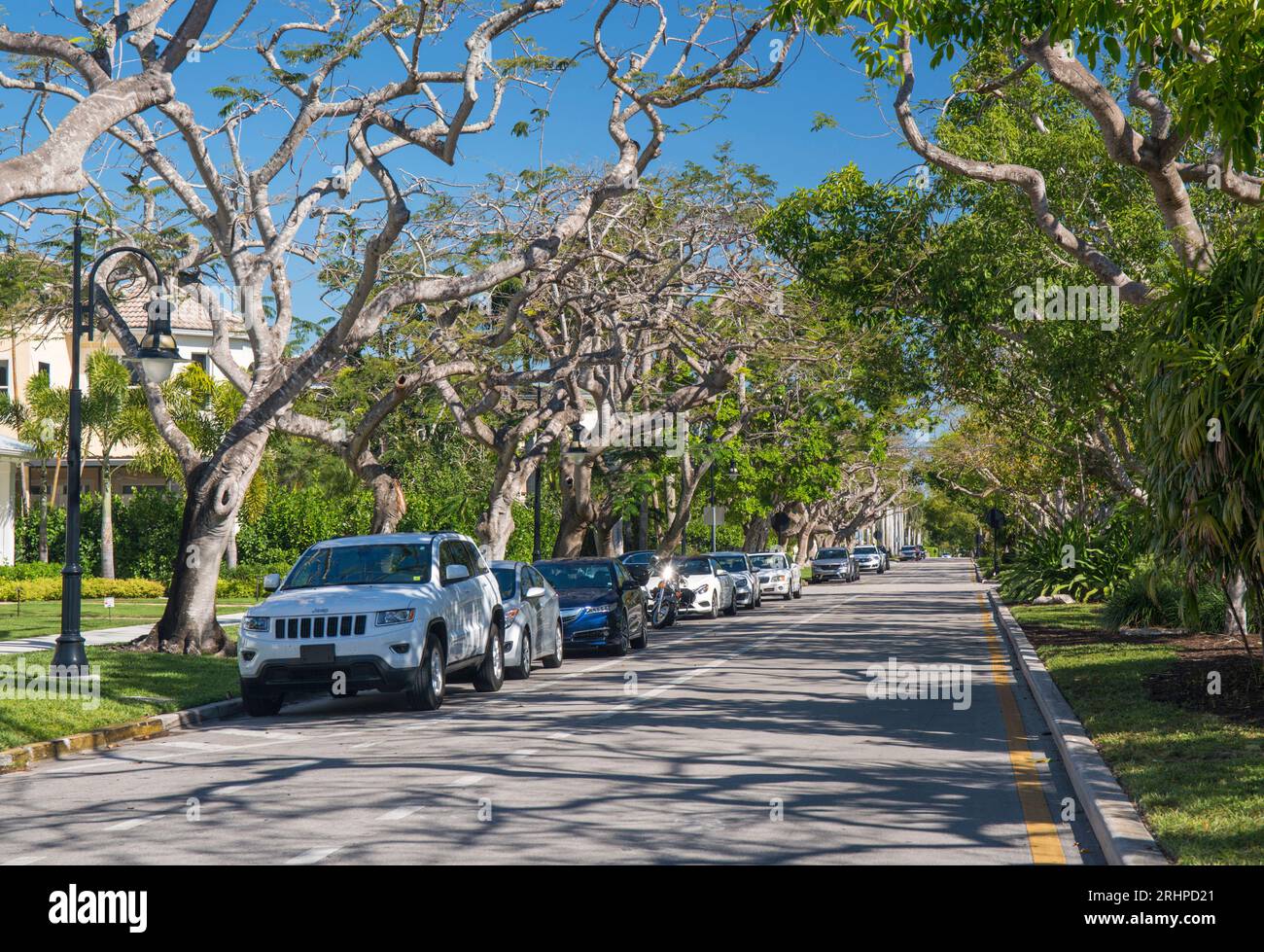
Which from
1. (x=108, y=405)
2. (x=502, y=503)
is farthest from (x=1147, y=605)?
(x=108, y=405)

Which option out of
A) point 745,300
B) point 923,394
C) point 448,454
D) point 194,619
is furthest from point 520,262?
point 448,454

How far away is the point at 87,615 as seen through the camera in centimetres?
2894

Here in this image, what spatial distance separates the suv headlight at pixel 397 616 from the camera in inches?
546

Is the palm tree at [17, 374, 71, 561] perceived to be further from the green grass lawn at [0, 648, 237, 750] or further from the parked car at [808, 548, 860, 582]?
the parked car at [808, 548, 860, 582]

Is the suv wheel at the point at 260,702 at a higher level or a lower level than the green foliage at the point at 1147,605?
lower

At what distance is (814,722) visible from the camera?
13031 mm

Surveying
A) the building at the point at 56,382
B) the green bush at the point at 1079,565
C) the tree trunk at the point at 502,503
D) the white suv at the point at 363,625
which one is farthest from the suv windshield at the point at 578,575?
the building at the point at 56,382

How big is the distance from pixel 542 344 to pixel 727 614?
31.6 ft

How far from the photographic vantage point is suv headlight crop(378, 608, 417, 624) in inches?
546

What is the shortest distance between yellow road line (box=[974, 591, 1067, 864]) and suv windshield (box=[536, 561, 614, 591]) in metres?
7.27

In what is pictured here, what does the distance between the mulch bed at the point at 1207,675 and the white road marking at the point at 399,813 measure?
7.02 m

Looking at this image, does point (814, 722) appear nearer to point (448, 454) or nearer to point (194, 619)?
point (194, 619)

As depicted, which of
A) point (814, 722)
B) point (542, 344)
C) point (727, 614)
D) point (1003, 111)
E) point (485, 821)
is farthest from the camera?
point (727, 614)

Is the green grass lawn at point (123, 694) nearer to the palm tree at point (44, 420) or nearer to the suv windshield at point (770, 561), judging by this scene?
the palm tree at point (44, 420)
